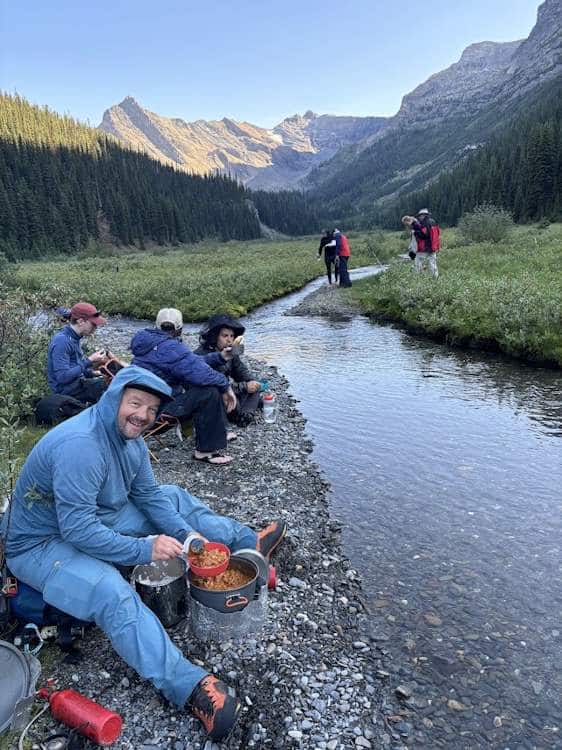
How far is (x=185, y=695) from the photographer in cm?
421

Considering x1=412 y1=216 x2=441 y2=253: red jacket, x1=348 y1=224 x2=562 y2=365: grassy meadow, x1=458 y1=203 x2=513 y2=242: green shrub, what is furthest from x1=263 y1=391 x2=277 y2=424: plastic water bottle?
x1=458 y1=203 x2=513 y2=242: green shrub

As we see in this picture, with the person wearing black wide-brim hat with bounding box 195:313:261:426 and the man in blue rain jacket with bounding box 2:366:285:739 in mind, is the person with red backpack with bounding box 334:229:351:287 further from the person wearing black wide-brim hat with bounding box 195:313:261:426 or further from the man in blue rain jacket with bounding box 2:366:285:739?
the man in blue rain jacket with bounding box 2:366:285:739

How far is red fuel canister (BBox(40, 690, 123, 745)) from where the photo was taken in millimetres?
3955

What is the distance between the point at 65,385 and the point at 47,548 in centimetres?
616

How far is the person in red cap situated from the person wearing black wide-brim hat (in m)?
2.09

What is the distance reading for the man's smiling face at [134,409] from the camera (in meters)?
4.74

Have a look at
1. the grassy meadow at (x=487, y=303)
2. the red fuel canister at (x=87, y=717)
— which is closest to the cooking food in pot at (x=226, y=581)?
the red fuel canister at (x=87, y=717)

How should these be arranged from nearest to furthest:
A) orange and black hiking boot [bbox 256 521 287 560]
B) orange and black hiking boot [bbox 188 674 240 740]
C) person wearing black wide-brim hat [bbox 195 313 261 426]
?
orange and black hiking boot [bbox 188 674 240 740]
orange and black hiking boot [bbox 256 521 287 560]
person wearing black wide-brim hat [bbox 195 313 261 426]

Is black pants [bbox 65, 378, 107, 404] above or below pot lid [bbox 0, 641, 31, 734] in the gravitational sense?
above

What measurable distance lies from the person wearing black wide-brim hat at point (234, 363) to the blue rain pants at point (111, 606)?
6.31 m

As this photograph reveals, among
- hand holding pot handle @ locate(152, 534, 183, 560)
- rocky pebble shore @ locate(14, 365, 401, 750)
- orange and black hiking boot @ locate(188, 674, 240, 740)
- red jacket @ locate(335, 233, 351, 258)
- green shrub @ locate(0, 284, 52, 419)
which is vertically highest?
red jacket @ locate(335, 233, 351, 258)

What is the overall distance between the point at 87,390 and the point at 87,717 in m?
7.37

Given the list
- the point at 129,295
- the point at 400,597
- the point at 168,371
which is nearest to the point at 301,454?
the point at 168,371

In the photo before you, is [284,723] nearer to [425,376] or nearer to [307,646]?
[307,646]
